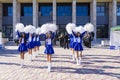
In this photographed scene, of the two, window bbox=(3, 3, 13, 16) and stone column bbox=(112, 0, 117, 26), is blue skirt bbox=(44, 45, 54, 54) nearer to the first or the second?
stone column bbox=(112, 0, 117, 26)

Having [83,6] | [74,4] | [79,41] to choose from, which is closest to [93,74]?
[79,41]

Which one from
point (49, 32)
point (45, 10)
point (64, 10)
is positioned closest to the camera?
point (49, 32)

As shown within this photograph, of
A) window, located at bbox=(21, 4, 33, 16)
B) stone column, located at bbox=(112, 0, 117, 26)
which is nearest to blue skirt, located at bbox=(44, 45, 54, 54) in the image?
stone column, located at bbox=(112, 0, 117, 26)

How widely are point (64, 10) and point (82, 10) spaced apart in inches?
135

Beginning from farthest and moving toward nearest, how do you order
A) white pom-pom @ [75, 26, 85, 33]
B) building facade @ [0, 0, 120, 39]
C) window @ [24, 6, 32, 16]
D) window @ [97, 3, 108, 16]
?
window @ [24, 6, 32, 16], window @ [97, 3, 108, 16], building facade @ [0, 0, 120, 39], white pom-pom @ [75, 26, 85, 33]

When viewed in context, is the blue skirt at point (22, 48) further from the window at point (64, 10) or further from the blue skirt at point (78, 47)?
the window at point (64, 10)

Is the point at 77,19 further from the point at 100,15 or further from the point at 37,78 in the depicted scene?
the point at 37,78

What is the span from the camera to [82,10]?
58.4 metres

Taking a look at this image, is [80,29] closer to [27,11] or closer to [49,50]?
[49,50]

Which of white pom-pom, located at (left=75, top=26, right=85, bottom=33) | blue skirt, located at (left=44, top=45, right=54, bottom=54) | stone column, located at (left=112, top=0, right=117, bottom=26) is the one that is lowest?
blue skirt, located at (left=44, top=45, right=54, bottom=54)

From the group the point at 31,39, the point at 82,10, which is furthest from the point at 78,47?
the point at 82,10

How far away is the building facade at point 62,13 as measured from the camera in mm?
56266

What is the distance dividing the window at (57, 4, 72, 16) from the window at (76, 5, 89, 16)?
1535mm

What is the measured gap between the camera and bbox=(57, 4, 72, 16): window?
58.1 meters
